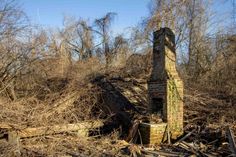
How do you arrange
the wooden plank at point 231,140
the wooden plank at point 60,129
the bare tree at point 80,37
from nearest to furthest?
the wooden plank at point 231,140 < the wooden plank at point 60,129 < the bare tree at point 80,37

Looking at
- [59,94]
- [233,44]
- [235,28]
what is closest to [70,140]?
[59,94]

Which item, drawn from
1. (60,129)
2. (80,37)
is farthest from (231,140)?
(80,37)

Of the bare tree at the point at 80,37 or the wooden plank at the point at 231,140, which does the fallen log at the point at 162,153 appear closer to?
the wooden plank at the point at 231,140

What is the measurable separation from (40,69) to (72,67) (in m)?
2.27

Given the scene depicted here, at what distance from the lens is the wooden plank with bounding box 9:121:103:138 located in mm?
10109

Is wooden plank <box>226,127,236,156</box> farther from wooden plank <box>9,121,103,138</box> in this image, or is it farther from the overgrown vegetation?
wooden plank <box>9,121,103,138</box>

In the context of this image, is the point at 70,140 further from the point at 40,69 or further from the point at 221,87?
the point at 221,87

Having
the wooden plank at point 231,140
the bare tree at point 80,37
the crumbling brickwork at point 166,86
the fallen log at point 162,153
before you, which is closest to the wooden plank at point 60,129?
the crumbling brickwork at point 166,86

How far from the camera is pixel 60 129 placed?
1089 cm

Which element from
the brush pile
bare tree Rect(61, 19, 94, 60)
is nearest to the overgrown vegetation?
the brush pile

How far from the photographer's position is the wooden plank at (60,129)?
33.2ft

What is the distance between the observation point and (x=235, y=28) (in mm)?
18312

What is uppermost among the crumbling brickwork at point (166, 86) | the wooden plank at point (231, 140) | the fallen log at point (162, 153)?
the crumbling brickwork at point (166, 86)

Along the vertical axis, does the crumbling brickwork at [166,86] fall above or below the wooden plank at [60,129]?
above
